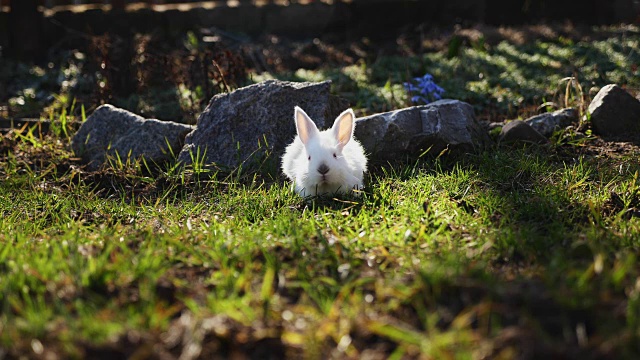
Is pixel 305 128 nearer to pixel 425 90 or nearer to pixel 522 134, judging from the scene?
pixel 522 134

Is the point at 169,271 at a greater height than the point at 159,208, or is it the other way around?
the point at 169,271

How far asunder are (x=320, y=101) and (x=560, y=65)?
3.97 metres

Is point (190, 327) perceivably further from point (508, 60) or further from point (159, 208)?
point (508, 60)

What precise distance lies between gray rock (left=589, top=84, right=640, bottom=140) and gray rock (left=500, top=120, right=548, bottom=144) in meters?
0.61

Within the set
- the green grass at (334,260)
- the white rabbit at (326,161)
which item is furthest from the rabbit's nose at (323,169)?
the green grass at (334,260)

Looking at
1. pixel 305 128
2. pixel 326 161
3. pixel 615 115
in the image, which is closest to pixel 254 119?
pixel 305 128

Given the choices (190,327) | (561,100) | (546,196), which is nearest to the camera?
(190,327)

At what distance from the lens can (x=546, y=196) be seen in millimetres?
4246

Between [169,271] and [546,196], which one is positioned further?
[546,196]

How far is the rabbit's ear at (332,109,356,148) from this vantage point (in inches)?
191

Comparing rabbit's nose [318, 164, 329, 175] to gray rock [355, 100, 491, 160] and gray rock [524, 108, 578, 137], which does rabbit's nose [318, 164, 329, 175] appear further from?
gray rock [524, 108, 578, 137]

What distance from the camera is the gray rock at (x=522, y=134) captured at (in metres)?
5.60

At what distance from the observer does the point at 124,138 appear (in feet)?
19.6

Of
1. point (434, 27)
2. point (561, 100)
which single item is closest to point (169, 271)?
point (561, 100)
